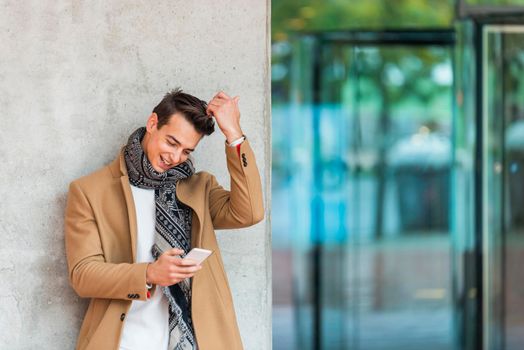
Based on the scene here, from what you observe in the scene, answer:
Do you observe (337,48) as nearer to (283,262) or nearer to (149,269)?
(283,262)

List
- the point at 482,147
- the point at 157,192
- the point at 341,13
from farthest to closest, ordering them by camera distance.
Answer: the point at 341,13 < the point at 482,147 < the point at 157,192

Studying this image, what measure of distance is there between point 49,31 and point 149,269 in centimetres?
107

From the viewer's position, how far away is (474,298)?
7.54 metres

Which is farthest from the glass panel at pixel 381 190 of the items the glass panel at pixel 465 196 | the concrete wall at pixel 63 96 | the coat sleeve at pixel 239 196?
the coat sleeve at pixel 239 196

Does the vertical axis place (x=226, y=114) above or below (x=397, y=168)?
above

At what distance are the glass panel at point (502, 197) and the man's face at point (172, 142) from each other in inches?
188

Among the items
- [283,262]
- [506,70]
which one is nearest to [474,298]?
[506,70]

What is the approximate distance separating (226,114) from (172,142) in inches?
7.3

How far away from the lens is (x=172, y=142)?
3018mm

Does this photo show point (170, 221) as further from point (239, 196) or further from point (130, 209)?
point (239, 196)

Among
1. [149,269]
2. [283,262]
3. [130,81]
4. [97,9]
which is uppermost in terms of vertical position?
[97,9]

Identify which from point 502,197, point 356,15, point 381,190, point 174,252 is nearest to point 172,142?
point 174,252

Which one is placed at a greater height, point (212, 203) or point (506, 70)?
point (506, 70)

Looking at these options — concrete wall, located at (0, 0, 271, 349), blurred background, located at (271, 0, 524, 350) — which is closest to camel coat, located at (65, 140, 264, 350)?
concrete wall, located at (0, 0, 271, 349)
